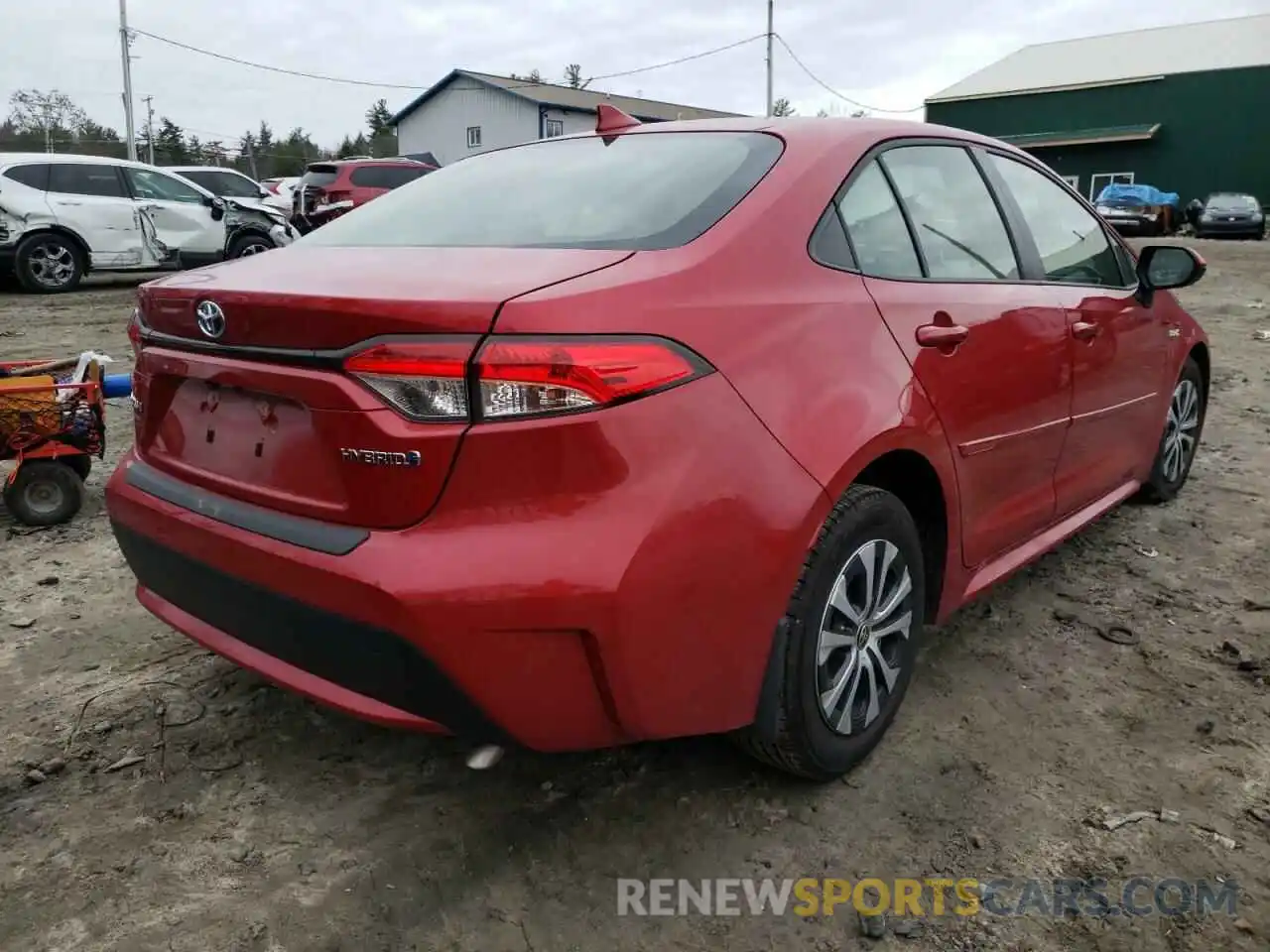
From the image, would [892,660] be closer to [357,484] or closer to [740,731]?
[740,731]

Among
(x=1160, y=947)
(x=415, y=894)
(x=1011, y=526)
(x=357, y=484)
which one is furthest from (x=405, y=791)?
(x=1011, y=526)

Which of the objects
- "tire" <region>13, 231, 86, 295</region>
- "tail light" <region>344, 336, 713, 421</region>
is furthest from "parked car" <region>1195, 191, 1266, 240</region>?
"tail light" <region>344, 336, 713, 421</region>

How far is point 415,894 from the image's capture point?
2059mm

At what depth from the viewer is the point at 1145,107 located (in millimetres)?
36281

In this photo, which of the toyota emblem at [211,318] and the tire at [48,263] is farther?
the tire at [48,263]

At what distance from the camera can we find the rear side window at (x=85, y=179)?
1182 cm

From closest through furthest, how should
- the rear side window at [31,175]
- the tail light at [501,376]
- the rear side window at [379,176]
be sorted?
the tail light at [501,376], the rear side window at [31,175], the rear side window at [379,176]

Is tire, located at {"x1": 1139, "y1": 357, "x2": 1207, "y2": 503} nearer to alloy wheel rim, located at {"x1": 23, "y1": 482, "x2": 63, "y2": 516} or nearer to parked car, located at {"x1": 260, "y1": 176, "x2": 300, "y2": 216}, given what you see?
alloy wheel rim, located at {"x1": 23, "y1": 482, "x2": 63, "y2": 516}

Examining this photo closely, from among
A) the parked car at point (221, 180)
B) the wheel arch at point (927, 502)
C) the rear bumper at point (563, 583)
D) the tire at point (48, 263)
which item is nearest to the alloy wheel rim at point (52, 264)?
the tire at point (48, 263)

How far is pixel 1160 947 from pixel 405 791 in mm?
1653

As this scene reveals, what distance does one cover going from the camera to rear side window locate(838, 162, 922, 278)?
8.05 ft

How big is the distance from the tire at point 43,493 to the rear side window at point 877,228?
349 cm

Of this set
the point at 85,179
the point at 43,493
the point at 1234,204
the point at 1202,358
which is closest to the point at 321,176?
the point at 85,179

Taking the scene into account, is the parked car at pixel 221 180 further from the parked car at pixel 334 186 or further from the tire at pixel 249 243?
the tire at pixel 249 243
